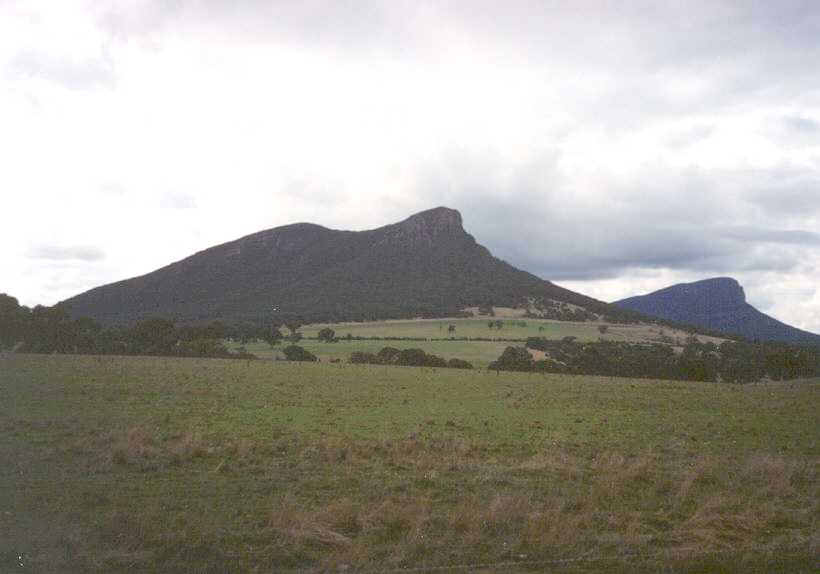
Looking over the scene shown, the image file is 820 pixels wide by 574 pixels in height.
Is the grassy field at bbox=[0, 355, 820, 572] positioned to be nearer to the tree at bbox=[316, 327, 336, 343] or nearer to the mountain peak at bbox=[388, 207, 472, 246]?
the tree at bbox=[316, 327, 336, 343]

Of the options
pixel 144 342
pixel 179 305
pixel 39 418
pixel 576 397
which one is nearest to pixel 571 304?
pixel 179 305

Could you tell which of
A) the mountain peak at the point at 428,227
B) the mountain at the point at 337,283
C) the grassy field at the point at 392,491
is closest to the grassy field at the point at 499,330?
the mountain at the point at 337,283

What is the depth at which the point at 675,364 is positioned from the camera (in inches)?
3007

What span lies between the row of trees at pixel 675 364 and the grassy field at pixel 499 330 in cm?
1991

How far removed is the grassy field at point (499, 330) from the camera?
108 meters

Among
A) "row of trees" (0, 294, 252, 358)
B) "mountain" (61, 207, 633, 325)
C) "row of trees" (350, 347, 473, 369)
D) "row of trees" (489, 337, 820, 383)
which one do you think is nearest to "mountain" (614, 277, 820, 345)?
"mountain" (61, 207, 633, 325)

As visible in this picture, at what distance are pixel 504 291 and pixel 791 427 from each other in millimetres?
126674

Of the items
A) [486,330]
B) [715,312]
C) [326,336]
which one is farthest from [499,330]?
[715,312]

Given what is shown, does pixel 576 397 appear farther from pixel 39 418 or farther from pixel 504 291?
Result: pixel 504 291

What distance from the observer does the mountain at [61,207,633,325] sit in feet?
406

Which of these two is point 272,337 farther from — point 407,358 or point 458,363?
point 458,363

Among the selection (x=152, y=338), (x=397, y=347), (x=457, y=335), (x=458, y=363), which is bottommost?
(x=458, y=363)

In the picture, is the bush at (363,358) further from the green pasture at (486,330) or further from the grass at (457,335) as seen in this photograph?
the green pasture at (486,330)

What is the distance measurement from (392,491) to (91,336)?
80191 mm
